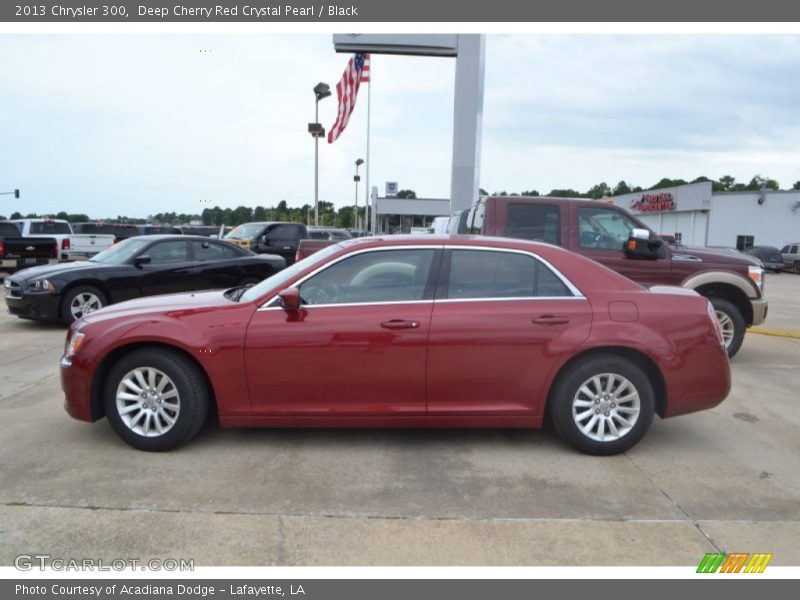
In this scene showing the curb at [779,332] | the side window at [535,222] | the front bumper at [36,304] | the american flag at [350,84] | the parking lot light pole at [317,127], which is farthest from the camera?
the parking lot light pole at [317,127]

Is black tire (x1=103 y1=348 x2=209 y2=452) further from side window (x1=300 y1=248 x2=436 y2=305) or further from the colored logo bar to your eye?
the colored logo bar

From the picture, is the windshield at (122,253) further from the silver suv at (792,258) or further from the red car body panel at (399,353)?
the silver suv at (792,258)

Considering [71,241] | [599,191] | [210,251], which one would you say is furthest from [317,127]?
[599,191]

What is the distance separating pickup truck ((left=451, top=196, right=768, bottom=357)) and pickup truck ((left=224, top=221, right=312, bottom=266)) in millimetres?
10705

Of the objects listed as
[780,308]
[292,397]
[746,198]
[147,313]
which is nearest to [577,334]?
[292,397]

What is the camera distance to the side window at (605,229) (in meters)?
7.68

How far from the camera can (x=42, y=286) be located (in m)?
9.24

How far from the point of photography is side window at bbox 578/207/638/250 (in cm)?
768

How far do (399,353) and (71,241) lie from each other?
1686cm

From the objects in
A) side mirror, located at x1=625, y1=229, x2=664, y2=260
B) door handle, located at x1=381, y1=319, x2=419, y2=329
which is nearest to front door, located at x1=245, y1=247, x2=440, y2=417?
door handle, located at x1=381, y1=319, x2=419, y2=329

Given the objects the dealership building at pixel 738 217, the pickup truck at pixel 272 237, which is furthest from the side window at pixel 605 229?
the dealership building at pixel 738 217

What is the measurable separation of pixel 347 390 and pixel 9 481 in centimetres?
222

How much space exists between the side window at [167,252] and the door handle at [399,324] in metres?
6.98

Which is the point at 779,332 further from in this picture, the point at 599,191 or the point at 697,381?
the point at 599,191
